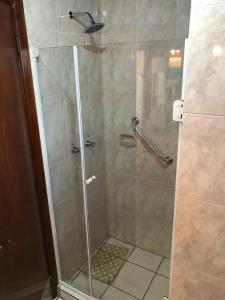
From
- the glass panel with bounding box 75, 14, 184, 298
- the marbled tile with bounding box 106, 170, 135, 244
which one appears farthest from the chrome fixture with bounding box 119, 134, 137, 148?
the marbled tile with bounding box 106, 170, 135, 244

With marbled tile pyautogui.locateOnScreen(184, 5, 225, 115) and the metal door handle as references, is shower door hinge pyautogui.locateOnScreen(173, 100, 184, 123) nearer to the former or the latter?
marbled tile pyautogui.locateOnScreen(184, 5, 225, 115)

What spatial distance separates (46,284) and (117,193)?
3.11 feet

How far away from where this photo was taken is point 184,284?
124 cm

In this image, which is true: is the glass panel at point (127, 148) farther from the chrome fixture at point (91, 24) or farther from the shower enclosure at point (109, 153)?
the chrome fixture at point (91, 24)

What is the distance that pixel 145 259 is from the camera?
86.9 inches

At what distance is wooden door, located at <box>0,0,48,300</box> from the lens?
129 cm

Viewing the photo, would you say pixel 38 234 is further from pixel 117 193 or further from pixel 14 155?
Result: pixel 117 193

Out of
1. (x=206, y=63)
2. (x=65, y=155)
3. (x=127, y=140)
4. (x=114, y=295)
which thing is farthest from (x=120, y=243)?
(x=206, y=63)

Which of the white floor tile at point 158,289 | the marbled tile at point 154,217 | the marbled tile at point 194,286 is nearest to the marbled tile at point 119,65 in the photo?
the marbled tile at point 154,217

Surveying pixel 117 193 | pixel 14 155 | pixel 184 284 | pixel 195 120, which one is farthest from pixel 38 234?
pixel 195 120

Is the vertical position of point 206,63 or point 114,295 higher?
point 206,63

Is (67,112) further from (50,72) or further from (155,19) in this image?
(155,19)

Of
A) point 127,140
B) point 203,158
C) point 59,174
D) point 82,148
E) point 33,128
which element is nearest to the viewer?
point 203,158

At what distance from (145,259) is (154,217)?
16.1 inches
